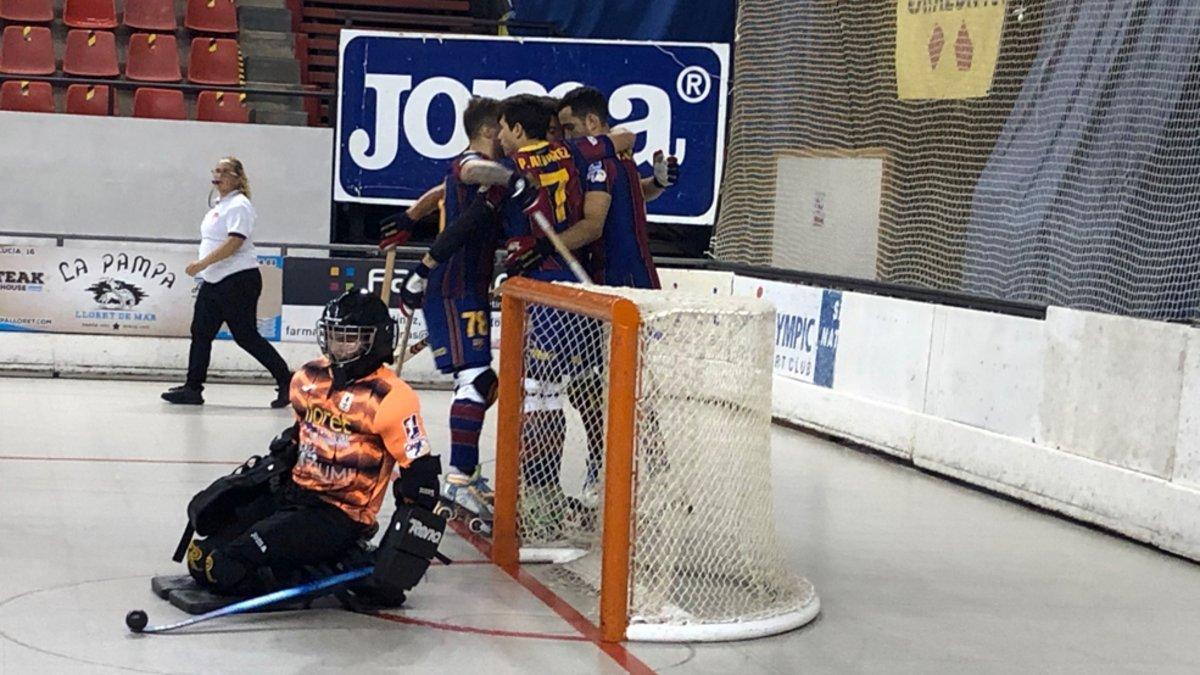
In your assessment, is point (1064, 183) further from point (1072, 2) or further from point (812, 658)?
point (812, 658)

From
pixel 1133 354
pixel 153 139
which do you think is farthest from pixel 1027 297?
pixel 153 139

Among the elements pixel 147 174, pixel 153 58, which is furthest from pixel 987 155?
pixel 153 58

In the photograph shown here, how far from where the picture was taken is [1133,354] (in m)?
8.23

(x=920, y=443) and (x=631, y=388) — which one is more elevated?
(x=631, y=388)

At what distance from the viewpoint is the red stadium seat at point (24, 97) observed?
14.8 metres

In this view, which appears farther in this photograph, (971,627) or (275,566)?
(971,627)

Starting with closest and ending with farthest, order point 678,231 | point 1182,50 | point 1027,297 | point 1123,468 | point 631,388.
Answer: point 631,388
point 1123,468
point 1182,50
point 1027,297
point 678,231

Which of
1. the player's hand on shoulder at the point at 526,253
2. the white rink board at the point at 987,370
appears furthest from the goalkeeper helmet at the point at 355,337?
the white rink board at the point at 987,370

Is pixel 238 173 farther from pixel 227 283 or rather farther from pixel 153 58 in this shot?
pixel 153 58

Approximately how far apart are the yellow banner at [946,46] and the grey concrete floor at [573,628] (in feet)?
8.59

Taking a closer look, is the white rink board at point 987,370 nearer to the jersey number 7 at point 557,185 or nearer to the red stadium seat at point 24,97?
the jersey number 7 at point 557,185

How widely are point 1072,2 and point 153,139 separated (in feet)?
22.6

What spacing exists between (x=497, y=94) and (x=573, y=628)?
26.4ft

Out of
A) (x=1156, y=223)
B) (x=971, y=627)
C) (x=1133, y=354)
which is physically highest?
(x=1156, y=223)
